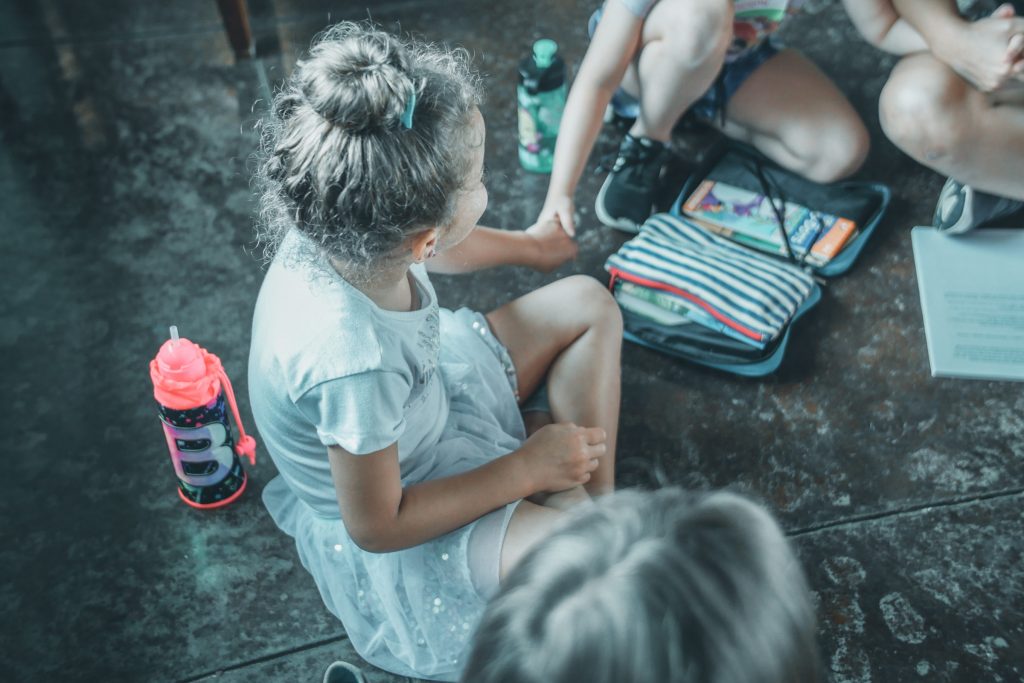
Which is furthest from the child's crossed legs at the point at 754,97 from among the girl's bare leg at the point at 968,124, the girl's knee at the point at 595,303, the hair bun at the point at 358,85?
the hair bun at the point at 358,85

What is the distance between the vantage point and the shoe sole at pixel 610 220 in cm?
186

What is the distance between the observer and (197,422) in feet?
4.53

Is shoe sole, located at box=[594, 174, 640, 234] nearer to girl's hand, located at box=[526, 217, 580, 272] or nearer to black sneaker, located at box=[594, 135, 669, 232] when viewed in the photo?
black sneaker, located at box=[594, 135, 669, 232]

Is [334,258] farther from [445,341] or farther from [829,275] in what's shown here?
[829,275]

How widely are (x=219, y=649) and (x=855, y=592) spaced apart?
951mm

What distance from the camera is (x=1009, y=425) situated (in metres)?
1.58

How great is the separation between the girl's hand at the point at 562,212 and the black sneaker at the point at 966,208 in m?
0.75

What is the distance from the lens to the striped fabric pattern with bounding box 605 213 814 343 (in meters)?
1.59

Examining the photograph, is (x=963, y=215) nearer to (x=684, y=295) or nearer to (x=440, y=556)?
(x=684, y=295)

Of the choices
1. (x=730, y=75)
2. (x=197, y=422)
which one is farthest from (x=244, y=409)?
(x=730, y=75)

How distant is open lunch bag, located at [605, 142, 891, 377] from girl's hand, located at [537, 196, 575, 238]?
12cm

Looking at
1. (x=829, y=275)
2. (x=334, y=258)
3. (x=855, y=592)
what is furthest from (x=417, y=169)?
(x=829, y=275)

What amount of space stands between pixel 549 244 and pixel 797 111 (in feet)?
2.14

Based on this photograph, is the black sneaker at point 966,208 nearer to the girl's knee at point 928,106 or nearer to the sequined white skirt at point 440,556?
the girl's knee at point 928,106
